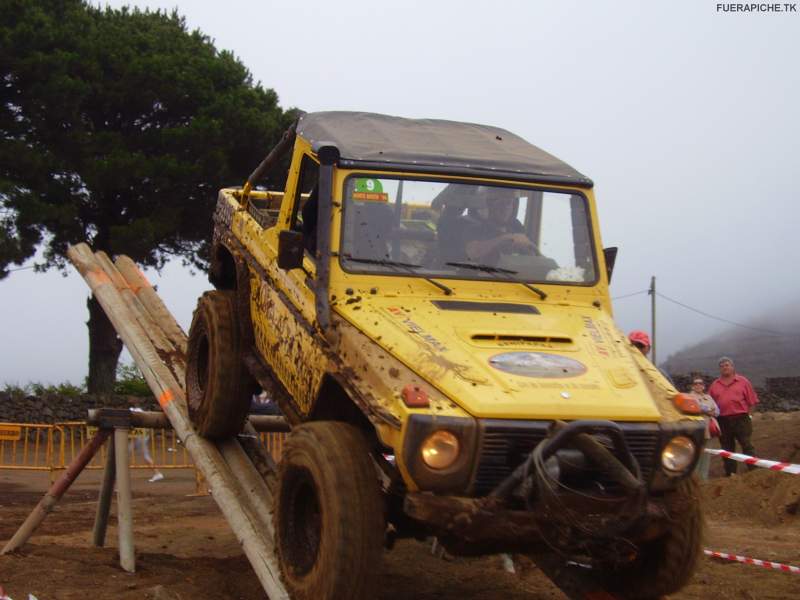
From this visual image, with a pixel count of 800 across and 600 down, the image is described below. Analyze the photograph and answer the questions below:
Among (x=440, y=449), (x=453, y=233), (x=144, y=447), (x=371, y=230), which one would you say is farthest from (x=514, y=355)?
(x=144, y=447)

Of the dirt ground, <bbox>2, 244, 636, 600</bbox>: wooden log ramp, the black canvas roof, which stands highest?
the black canvas roof

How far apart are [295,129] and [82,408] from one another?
58.1 ft

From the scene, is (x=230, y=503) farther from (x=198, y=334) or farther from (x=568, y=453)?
(x=568, y=453)

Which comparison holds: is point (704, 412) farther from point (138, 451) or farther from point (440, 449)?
point (138, 451)

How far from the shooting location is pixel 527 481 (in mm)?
4715

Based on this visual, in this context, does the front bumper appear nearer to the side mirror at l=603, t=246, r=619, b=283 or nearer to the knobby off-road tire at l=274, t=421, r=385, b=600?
the knobby off-road tire at l=274, t=421, r=385, b=600

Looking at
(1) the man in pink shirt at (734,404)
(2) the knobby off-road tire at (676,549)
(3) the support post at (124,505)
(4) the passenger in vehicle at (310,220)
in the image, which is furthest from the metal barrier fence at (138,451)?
(2) the knobby off-road tire at (676,549)

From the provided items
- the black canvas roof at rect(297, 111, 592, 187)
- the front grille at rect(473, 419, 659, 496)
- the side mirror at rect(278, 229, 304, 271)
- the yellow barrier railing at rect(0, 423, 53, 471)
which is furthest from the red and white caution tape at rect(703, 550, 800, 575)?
Answer: the yellow barrier railing at rect(0, 423, 53, 471)

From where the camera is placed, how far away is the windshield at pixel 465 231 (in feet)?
19.7

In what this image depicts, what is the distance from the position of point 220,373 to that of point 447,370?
2.65 m

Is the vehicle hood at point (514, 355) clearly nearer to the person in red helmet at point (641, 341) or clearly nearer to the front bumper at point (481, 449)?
the front bumper at point (481, 449)

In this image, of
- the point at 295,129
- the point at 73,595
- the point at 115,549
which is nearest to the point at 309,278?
the point at 295,129

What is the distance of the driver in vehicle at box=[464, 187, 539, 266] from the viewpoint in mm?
6195

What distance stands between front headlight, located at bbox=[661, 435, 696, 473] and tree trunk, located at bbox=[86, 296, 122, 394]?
68.0 feet
